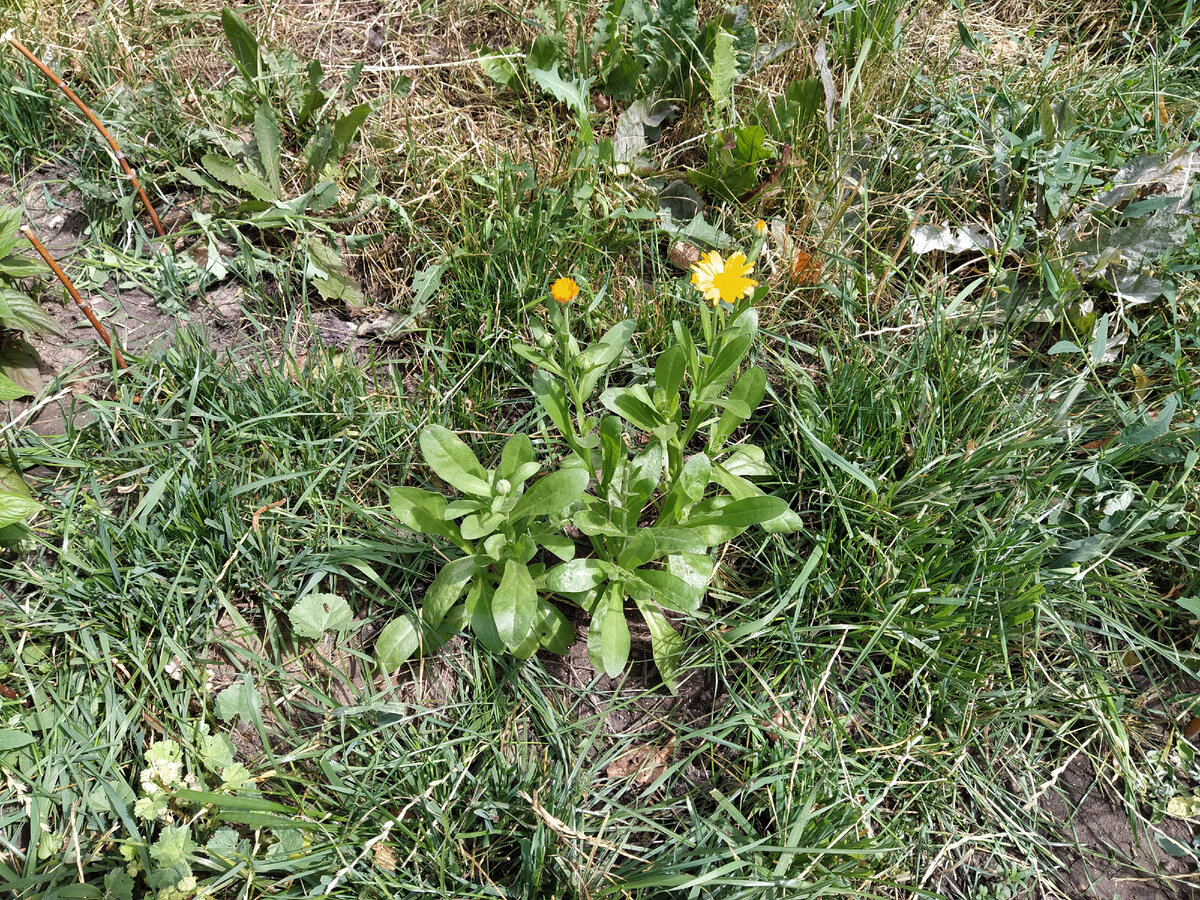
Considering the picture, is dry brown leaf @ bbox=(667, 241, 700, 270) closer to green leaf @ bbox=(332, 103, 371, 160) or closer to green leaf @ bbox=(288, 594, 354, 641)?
green leaf @ bbox=(332, 103, 371, 160)

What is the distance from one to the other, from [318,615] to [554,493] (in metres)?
0.64

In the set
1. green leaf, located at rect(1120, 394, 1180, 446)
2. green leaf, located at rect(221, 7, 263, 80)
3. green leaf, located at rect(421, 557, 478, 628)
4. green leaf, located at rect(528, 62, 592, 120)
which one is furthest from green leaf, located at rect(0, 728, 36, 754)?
green leaf, located at rect(1120, 394, 1180, 446)

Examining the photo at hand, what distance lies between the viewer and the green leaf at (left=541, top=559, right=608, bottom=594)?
66.0 inches

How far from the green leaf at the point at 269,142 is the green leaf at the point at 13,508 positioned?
3.70ft

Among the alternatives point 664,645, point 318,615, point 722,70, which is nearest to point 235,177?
point 318,615

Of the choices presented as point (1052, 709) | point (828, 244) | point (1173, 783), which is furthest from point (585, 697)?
point (828, 244)

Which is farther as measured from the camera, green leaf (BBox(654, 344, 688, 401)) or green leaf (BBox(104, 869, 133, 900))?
green leaf (BBox(654, 344, 688, 401))

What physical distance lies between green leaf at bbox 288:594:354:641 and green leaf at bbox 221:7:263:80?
5.48 ft

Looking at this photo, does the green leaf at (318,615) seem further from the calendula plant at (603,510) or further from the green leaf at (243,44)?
the green leaf at (243,44)

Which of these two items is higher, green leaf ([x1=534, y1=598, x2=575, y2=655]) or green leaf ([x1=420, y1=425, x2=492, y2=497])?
green leaf ([x1=420, y1=425, x2=492, y2=497])

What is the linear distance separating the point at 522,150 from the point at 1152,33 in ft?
7.01

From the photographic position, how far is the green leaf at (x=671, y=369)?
5.70 feet

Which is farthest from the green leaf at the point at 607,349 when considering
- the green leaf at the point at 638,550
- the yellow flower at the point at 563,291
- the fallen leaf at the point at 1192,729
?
the fallen leaf at the point at 1192,729

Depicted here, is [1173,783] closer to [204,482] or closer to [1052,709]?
[1052,709]
